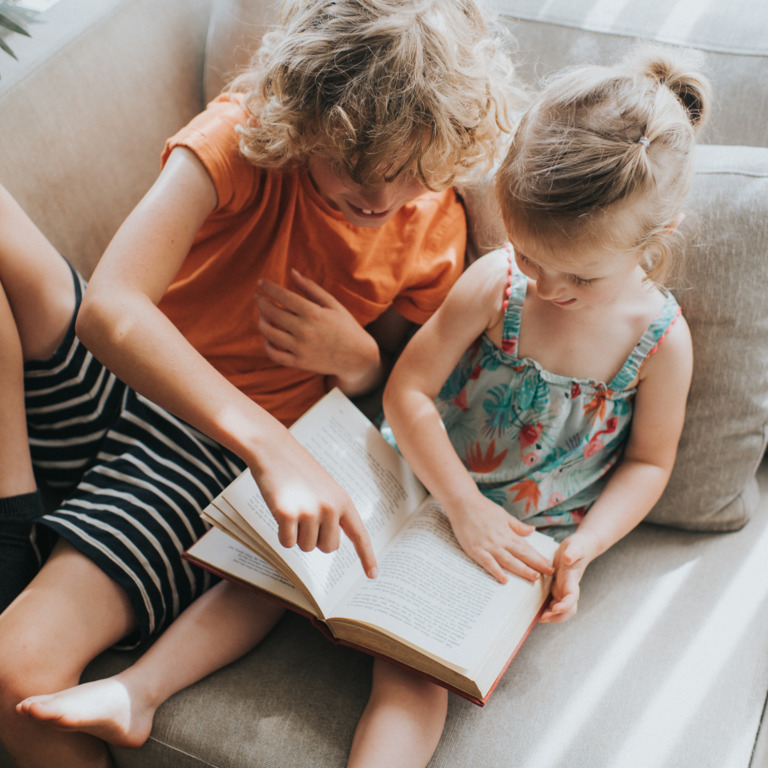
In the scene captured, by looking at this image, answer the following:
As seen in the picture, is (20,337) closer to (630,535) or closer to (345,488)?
(345,488)

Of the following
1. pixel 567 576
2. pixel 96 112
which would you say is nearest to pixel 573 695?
pixel 567 576

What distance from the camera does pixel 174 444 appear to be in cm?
107

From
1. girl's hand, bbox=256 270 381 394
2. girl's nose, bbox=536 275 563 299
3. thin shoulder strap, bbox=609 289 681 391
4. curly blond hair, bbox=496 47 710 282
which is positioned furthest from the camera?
girl's hand, bbox=256 270 381 394

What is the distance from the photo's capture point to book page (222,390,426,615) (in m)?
0.85

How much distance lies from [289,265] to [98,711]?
0.64m

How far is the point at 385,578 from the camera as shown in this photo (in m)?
0.87

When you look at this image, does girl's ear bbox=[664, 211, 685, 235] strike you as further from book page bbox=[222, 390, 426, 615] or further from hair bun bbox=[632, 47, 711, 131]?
book page bbox=[222, 390, 426, 615]

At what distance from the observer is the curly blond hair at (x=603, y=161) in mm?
729

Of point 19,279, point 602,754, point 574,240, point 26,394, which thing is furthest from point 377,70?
point 602,754

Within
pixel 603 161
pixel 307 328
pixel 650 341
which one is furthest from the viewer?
pixel 307 328

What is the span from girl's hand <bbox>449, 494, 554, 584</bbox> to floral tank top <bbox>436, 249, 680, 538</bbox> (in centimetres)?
10

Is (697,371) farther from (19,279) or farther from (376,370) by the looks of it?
(19,279)

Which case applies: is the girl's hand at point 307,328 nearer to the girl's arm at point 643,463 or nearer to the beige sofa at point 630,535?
the beige sofa at point 630,535

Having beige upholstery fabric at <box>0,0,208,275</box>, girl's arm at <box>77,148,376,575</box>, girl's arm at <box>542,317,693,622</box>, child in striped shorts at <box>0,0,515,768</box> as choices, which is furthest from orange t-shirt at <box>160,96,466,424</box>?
girl's arm at <box>542,317,693,622</box>
